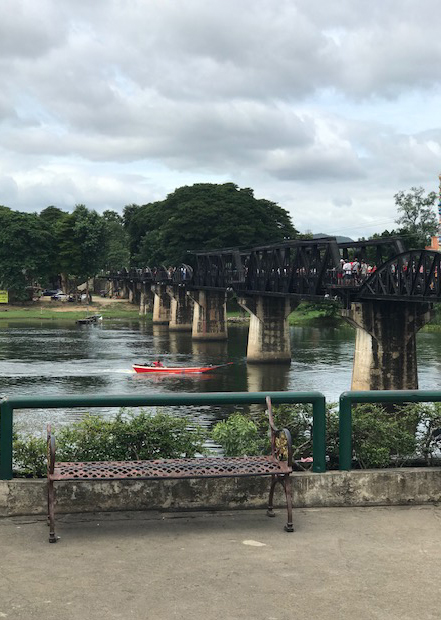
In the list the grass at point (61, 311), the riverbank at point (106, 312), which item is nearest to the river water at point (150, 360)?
the riverbank at point (106, 312)

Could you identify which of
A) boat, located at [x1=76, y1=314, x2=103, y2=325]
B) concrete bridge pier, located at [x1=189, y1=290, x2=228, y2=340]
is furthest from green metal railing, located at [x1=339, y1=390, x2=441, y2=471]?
boat, located at [x1=76, y1=314, x2=103, y2=325]

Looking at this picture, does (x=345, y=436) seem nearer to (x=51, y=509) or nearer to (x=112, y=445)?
(x=112, y=445)

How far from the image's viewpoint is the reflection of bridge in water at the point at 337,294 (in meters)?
48.8

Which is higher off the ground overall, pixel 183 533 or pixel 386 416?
pixel 386 416

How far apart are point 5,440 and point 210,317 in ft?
296

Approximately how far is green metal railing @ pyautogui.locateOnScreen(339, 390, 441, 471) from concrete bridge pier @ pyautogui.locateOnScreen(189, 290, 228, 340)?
8707 centimetres

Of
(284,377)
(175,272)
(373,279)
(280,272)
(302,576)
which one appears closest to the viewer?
(302,576)

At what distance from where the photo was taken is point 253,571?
7473mm

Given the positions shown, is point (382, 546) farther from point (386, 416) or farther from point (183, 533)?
point (386, 416)

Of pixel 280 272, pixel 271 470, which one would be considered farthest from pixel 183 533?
pixel 280 272

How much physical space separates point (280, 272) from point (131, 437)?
61144mm

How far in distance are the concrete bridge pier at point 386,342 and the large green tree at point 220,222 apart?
66.7 meters

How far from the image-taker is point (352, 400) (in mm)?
9734

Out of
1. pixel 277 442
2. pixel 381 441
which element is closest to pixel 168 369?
pixel 381 441
